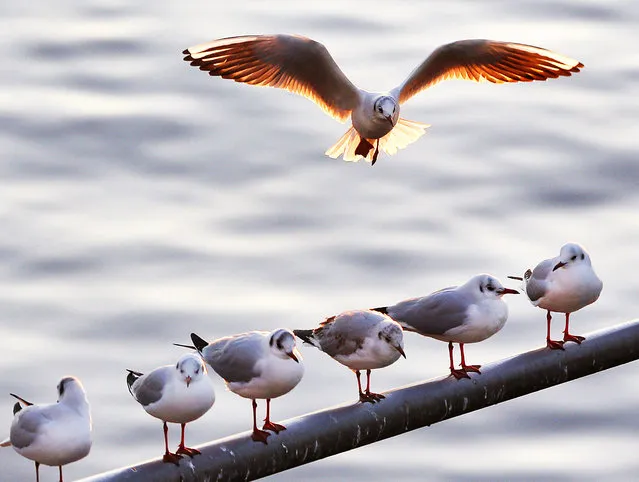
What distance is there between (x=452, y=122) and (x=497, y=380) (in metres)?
11.0

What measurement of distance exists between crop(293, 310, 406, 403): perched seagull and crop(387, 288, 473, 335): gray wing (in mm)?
264

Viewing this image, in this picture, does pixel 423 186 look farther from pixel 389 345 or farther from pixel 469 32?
pixel 389 345

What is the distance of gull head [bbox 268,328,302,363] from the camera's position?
749 centimetres

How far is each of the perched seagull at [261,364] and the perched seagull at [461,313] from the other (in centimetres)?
83

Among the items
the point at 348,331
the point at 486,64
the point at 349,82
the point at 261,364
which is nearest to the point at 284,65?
the point at 349,82

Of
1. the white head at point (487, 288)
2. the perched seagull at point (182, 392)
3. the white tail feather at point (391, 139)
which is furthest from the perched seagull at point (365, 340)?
the white tail feather at point (391, 139)

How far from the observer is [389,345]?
789 centimetres

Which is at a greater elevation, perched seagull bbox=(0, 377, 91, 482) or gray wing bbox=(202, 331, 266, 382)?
gray wing bbox=(202, 331, 266, 382)

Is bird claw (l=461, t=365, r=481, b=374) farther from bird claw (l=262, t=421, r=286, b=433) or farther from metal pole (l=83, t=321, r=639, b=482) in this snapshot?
bird claw (l=262, t=421, r=286, b=433)

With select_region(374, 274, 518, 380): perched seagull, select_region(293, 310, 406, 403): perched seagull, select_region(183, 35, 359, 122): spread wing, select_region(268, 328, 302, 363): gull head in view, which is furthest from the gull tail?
select_region(183, 35, 359, 122): spread wing

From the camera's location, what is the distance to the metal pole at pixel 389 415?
6.25 meters

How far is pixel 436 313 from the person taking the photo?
8.30 m

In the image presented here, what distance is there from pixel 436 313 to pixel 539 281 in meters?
0.62

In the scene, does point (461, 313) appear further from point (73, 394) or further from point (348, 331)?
point (73, 394)
